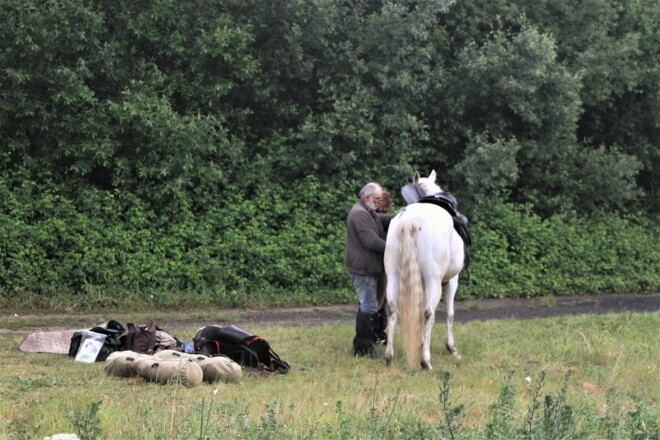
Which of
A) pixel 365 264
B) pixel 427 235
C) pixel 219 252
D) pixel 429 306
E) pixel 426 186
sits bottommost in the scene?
pixel 429 306

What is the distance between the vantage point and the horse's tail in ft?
30.2

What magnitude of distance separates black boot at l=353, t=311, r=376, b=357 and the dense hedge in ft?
17.9

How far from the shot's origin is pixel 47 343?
9742mm

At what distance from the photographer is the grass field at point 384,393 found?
515 cm

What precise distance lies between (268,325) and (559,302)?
7541 mm

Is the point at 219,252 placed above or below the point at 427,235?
below

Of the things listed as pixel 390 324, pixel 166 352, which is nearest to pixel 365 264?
pixel 390 324

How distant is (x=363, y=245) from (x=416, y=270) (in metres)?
0.99

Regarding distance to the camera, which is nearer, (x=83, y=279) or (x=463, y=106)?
(x=83, y=279)

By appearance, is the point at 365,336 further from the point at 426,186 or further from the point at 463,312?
the point at 463,312

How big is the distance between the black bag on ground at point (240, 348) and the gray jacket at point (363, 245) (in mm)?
1790

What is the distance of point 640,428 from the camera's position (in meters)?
4.91

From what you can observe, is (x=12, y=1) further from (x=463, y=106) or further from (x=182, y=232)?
(x=463, y=106)

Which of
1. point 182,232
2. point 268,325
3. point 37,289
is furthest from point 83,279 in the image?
point 268,325
